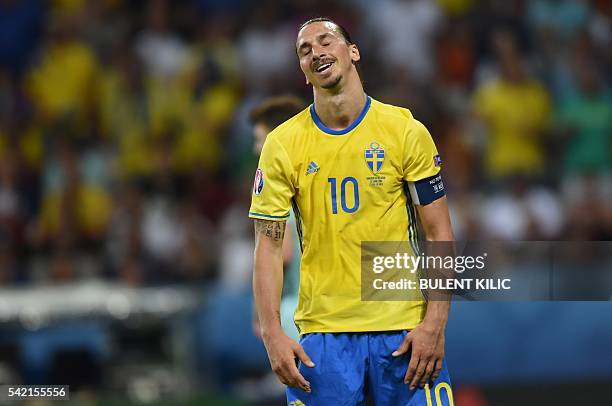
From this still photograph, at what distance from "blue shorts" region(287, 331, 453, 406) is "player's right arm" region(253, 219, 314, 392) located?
0.06 meters

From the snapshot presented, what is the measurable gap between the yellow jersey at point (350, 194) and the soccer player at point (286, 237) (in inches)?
48.4

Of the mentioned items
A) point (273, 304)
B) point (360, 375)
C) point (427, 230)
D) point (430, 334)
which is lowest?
point (360, 375)

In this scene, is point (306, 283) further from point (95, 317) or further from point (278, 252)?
point (95, 317)

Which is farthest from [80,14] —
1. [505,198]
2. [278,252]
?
[278,252]

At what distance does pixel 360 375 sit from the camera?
15.3ft

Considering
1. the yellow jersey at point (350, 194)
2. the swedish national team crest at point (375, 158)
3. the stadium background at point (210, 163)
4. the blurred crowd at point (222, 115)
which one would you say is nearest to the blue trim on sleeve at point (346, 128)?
the yellow jersey at point (350, 194)

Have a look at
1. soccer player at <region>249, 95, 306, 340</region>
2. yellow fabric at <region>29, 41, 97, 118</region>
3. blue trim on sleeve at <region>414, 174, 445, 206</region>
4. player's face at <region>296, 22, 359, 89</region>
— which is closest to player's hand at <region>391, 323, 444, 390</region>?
blue trim on sleeve at <region>414, 174, 445, 206</region>

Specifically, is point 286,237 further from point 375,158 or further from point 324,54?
point 324,54

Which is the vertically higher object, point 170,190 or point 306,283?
point 170,190

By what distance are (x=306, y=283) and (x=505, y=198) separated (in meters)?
6.07

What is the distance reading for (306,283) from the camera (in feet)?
15.9

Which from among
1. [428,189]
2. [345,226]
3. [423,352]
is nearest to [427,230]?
[428,189]

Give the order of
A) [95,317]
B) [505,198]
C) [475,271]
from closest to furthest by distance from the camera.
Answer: [475,271] → [95,317] → [505,198]

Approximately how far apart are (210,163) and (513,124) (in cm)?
300
